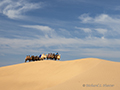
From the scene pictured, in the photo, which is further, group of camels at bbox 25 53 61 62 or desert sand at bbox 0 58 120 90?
group of camels at bbox 25 53 61 62

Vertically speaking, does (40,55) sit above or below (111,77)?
above

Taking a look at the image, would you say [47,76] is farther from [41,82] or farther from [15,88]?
[15,88]

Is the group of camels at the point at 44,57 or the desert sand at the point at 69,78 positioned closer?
the desert sand at the point at 69,78

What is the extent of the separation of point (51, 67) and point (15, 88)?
4.87 meters

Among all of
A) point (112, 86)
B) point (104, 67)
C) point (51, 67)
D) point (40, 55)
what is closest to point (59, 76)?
point (51, 67)

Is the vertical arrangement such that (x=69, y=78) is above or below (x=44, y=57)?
below

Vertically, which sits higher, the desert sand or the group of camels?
the group of camels

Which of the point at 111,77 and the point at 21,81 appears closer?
the point at 111,77

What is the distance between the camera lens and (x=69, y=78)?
1302 centimetres

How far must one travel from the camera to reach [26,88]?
48.3 feet

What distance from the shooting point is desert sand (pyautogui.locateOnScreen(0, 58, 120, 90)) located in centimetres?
1069

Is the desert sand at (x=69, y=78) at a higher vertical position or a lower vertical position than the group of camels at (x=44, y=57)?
lower

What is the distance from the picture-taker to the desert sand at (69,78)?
10.7 metres

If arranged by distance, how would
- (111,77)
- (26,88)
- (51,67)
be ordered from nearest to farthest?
1. (111,77)
2. (26,88)
3. (51,67)
